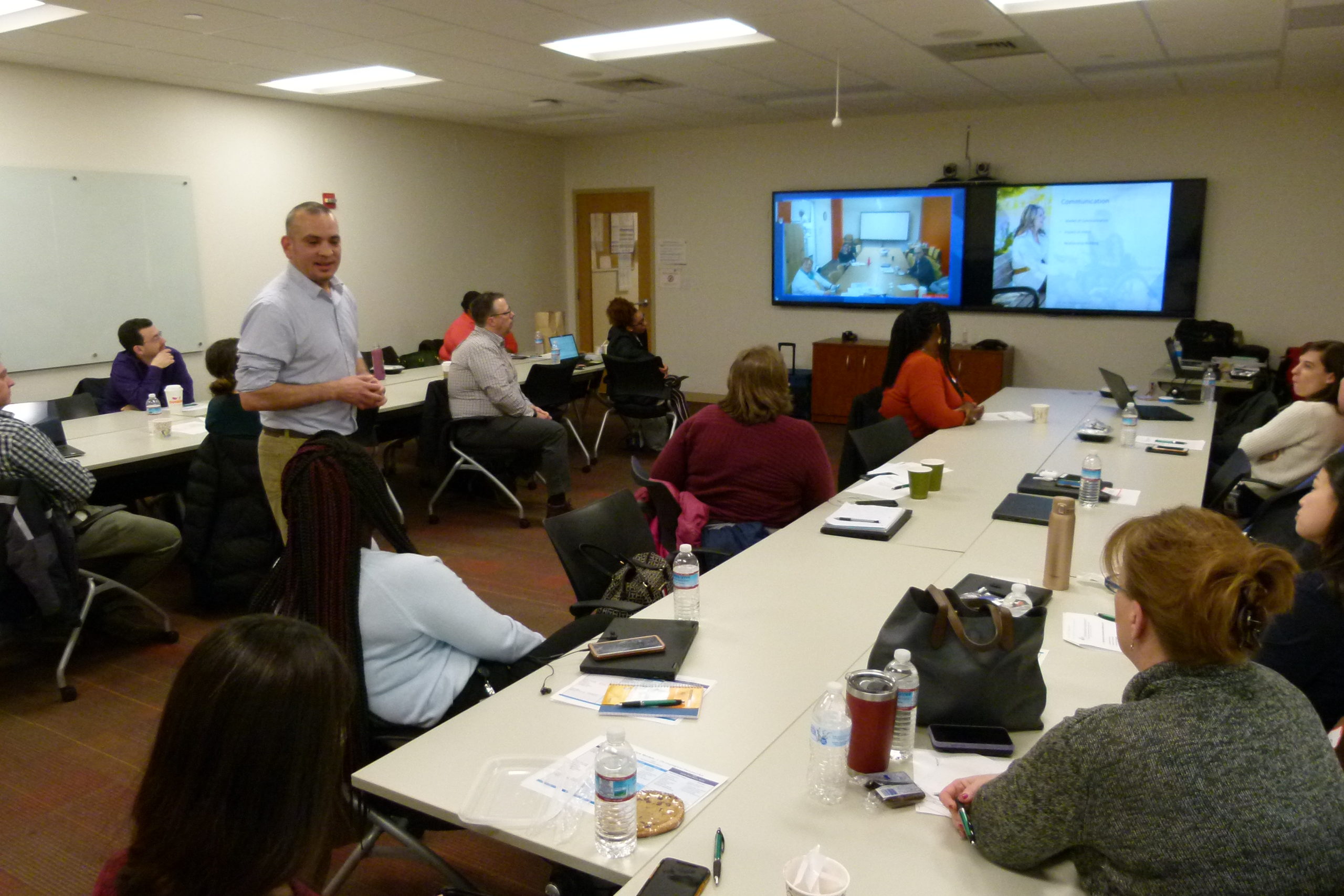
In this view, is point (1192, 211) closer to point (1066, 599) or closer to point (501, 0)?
point (501, 0)

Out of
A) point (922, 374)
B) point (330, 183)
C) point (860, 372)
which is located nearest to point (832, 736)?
point (922, 374)

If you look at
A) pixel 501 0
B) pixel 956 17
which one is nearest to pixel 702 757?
pixel 501 0

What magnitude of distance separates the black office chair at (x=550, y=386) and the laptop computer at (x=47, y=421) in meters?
2.51

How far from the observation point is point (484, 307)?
5.73 m

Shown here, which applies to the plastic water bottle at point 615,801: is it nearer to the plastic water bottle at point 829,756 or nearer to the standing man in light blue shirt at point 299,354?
the plastic water bottle at point 829,756

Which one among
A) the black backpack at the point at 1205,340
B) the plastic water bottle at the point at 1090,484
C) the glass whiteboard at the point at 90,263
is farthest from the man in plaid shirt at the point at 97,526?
the black backpack at the point at 1205,340

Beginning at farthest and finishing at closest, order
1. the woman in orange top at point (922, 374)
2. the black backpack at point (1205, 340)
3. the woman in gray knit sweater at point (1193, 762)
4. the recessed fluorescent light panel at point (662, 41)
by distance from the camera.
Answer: the black backpack at point (1205, 340) < the recessed fluorescent light panel at point (662, 41) < the woman in orange top at point (922, 374) < the woman in gray knit sweater at point (1193, 762)

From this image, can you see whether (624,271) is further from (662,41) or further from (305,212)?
(305,212)

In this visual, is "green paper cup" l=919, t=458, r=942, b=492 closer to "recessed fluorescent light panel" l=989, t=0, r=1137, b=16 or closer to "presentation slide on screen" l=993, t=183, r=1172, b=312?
"recessed fluorescent light panel" l=989, t=0, r=1137, b=16

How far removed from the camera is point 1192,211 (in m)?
7.24

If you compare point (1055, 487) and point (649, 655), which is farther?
point (1055, 487)

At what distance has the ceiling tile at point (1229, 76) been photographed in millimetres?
5930

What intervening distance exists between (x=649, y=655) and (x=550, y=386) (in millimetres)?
4194

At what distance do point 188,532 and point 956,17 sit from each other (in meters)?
4.28
